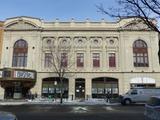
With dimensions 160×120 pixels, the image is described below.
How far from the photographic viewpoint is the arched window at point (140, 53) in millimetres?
47522

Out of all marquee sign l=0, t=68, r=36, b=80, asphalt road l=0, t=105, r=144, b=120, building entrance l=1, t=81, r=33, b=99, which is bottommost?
asphalt road l=0, t=105, r=144, b=120

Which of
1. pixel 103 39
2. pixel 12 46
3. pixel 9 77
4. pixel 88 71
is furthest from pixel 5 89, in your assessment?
pixel 103 39

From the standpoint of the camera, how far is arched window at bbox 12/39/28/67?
47.8m

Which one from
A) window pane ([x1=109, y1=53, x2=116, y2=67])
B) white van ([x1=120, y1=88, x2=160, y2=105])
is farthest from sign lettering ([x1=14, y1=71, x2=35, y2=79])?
white van ([x1=120, y1=88, x2=160, y2=105])

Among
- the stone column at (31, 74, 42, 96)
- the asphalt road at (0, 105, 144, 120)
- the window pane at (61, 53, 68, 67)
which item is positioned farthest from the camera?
the window pane at (61, 53, 68, 67)

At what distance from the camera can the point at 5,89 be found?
4628 centimetres

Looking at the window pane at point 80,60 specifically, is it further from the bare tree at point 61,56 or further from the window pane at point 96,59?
the window pane at point 96,59

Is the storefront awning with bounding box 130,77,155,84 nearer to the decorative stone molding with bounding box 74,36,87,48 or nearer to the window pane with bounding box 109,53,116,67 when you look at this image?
the window pane with bounding box 109,53,116,67

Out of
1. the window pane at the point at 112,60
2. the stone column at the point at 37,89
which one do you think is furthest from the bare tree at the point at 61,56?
the window pane at the point at 112,60

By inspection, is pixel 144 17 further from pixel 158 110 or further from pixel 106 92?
pixel 106 92

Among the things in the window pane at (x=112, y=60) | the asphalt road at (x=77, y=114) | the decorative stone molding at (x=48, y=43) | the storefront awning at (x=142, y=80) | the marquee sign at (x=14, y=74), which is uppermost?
the decorative stone molding at (x=48, y=43)

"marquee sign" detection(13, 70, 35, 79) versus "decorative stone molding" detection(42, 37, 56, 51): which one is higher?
"decorative stone molding" detection(42, 37, 56, 51)

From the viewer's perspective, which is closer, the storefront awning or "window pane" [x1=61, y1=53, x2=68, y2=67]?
the storefront awning

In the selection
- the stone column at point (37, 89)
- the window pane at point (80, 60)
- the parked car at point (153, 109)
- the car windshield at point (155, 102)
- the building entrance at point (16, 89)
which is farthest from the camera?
the window pane at point (80, 60)
